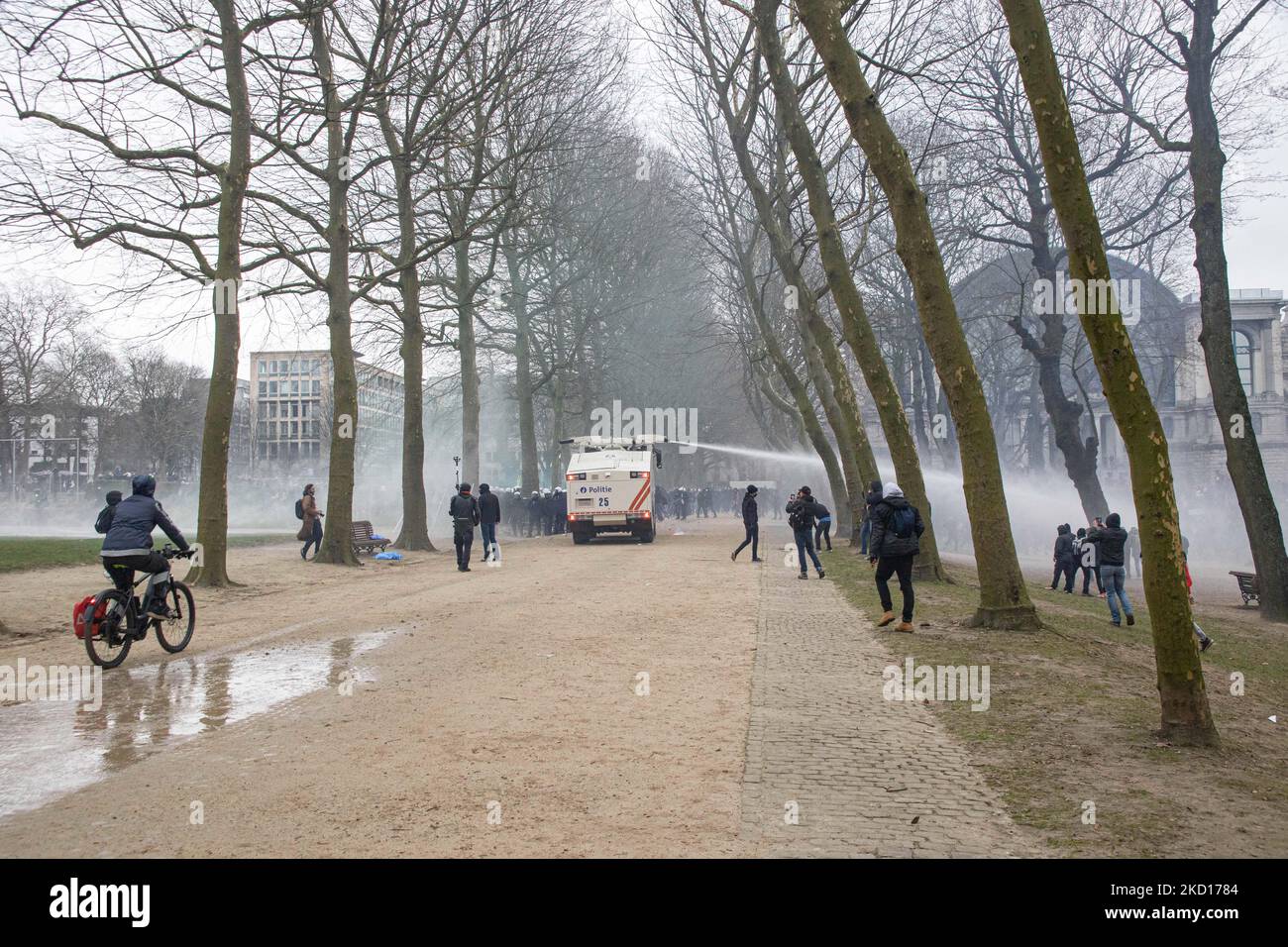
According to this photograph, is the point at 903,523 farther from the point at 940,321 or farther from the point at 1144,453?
the point at 1144,453

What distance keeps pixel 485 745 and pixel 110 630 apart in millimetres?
5121

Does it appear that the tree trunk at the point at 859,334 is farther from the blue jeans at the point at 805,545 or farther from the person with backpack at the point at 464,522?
the person with backpack at the point at 464,522

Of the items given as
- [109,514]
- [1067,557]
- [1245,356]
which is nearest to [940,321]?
[109,514]

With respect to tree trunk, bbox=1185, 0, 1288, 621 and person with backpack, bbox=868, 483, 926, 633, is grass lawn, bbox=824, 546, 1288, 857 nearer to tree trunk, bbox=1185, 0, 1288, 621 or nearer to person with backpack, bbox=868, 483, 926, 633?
person with backpack, bbox=868, 483, 926, 633

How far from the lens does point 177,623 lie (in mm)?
11461

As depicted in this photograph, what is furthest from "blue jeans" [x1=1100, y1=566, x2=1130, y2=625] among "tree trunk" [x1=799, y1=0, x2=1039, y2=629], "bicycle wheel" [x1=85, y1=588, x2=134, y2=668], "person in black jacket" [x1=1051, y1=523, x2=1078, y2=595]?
"bicycle wheel" [x1=85, y1=588, x2=134, y2=668]

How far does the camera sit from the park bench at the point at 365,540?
26.2 metres

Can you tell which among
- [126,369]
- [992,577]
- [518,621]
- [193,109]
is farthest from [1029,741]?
[126,369]

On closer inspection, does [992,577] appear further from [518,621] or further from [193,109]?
[193,109]

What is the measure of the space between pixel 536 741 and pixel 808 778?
184 centimetres

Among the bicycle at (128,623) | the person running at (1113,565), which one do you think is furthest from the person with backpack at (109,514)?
the person running at (1113,565)

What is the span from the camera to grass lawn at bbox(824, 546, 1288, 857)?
220 inches

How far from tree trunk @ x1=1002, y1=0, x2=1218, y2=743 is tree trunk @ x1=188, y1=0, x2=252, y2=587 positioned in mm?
13665

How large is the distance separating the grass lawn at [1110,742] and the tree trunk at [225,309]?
10.7 meters
